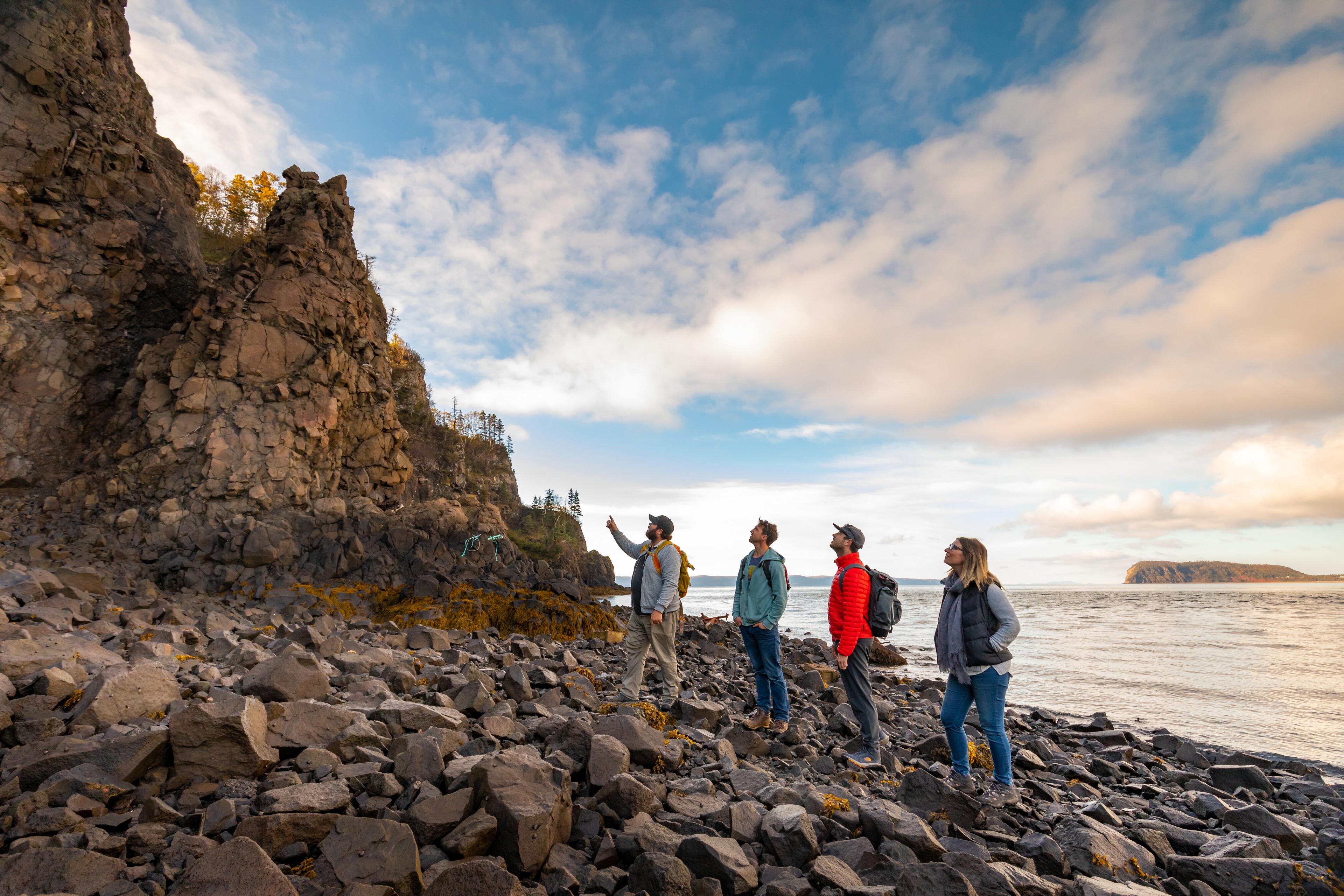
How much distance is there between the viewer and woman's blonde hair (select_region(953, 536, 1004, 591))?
6.11m

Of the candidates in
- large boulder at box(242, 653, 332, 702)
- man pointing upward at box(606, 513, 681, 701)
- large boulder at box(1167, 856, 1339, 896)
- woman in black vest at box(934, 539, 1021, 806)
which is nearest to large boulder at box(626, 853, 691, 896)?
woman in black vest at box(934, 539, 1021, 806)

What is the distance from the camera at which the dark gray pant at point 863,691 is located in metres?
6.98

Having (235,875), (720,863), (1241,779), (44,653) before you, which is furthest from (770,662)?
(44,653)

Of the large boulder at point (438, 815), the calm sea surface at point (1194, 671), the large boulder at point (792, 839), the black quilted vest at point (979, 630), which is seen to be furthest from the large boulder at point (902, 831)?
the calm sea surface at point (1194, 671)

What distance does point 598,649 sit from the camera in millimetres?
14703

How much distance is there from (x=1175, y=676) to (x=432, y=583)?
2091 centimetres

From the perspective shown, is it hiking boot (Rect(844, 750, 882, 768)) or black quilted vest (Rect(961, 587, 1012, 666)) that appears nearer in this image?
black quilted vest (Rect(961, 587, 1012, 666))

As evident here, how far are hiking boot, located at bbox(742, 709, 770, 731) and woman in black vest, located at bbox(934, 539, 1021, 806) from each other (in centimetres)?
246

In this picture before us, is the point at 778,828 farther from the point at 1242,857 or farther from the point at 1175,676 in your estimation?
the point at 1175,676

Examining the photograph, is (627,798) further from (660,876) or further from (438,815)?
(438,815)

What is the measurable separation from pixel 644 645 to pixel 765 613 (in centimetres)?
195

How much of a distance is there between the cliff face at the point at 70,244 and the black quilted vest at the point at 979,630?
2472 cm

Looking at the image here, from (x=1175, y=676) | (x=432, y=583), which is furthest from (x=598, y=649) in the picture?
(x=1175, y=676)

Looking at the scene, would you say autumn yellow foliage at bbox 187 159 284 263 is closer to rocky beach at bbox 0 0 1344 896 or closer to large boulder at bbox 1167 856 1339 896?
rocky beach at bbox 0 0 1344 896
